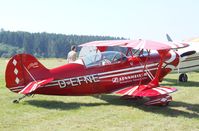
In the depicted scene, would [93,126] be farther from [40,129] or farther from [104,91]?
[104,91]

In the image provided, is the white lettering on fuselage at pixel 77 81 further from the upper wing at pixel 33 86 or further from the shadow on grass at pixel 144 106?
the shadow on grass at pixel 144 106

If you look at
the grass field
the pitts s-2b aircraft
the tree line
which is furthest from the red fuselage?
the tree line

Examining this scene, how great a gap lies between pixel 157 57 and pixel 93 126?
4527 millimetres

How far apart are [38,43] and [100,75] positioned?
10672 cm

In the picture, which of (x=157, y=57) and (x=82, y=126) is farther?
(x=157, y=57)

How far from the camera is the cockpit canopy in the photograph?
10.1m

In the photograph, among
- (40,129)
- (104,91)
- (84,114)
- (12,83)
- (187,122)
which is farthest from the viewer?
(104,91)

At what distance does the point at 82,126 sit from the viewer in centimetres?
733

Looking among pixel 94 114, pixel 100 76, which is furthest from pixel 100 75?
pixel 94 114

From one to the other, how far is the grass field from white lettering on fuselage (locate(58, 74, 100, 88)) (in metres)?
0.56

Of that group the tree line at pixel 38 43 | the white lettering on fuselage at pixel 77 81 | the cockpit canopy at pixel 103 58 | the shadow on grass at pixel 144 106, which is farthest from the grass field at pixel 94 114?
the tree line at pixel 38 43

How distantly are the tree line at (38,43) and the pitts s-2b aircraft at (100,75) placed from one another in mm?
92150

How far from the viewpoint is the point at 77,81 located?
9734 mm

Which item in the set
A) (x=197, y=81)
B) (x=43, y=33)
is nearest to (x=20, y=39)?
(x=43, y=33)
